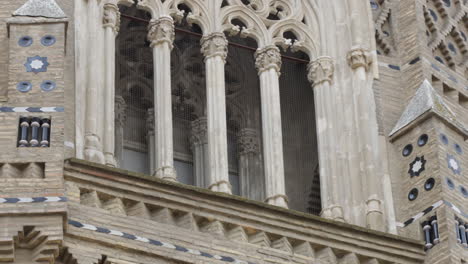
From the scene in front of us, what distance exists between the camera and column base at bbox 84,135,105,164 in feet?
71.2

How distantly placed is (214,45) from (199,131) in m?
1.58

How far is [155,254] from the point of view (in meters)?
20.6

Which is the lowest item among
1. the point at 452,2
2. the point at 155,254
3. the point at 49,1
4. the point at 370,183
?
the point at 155,254

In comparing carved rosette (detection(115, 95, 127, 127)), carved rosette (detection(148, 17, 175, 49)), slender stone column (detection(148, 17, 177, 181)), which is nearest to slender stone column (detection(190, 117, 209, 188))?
carved rosette (detection(115, 95, 127, 127))

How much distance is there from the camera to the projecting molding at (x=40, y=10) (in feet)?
71.2

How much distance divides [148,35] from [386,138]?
3.22m

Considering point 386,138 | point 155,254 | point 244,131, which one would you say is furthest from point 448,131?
point 155,254

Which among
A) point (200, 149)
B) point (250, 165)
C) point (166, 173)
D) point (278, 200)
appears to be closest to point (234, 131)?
point (250, 165)

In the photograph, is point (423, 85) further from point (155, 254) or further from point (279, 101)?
point (155, 254)

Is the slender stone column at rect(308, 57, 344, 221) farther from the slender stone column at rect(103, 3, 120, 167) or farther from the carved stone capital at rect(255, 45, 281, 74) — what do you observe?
the slender stone column at rect(103, 3, 120, 167)

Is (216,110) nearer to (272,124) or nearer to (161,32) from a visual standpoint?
(272,124)

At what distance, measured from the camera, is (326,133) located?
23.7 meters

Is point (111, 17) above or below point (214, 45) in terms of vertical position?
above

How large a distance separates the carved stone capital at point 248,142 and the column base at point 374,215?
2559mm
